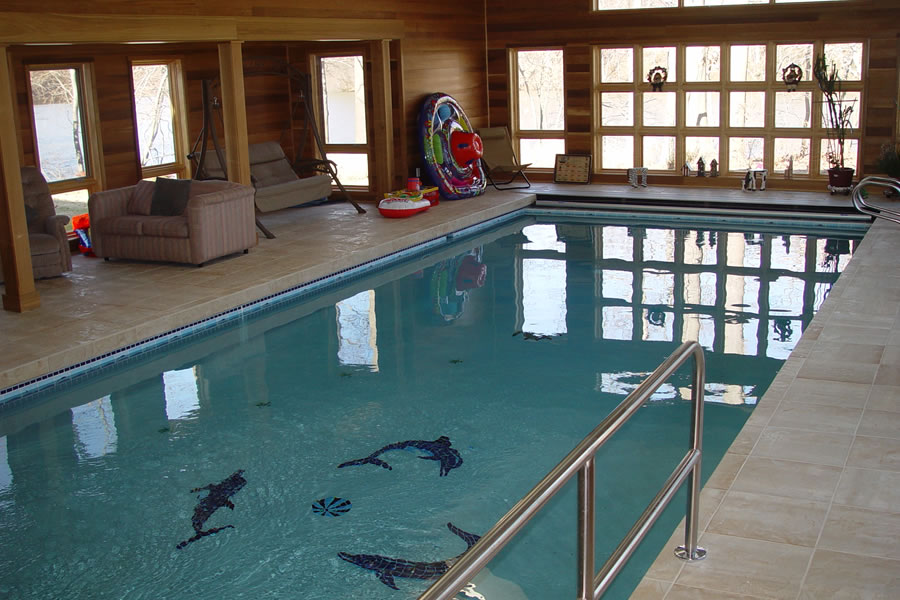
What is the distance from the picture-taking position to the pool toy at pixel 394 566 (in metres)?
3.82

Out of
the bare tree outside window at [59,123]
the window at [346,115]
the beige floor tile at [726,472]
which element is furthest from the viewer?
the window at [346,115]

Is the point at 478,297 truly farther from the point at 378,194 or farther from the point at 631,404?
the point at 631,404

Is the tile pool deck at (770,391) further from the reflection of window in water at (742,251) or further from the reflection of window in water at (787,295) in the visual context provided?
the reflection of window in water at (742,251)

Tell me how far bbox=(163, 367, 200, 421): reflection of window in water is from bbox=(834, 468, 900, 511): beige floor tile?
356cm

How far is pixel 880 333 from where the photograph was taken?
5832mm

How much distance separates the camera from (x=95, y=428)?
549 cm

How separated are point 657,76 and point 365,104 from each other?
3.71 m

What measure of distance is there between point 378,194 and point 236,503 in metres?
7.65

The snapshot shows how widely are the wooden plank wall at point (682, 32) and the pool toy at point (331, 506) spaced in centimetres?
898

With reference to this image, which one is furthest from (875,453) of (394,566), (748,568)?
(394,566)

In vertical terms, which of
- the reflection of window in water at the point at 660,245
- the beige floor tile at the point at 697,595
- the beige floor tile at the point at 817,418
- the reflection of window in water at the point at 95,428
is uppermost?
the reflection of window in water at the point at 660,245

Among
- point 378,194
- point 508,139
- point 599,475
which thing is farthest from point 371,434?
point 508,139

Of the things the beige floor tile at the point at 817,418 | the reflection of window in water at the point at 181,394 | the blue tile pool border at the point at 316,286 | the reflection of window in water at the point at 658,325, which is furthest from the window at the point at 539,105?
the beige floor tile at the point at 817,418

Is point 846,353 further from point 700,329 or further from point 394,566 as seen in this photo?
point 394,566
